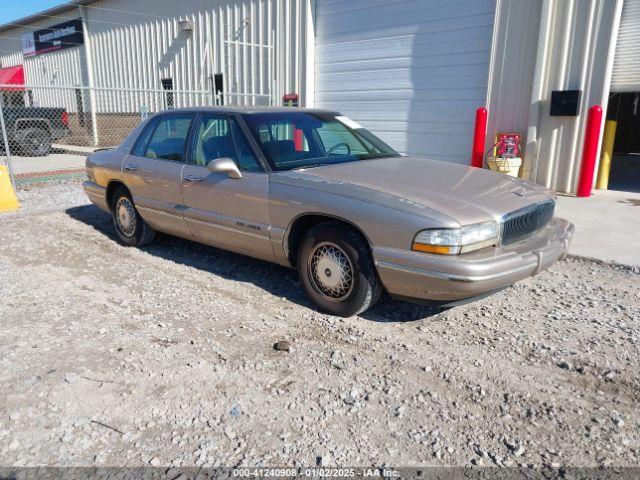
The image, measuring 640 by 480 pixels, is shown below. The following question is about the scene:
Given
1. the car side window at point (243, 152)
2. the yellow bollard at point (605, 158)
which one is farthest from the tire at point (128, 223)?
the yellow bollard at point (605, 158)

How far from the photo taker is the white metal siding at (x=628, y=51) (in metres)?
8.17

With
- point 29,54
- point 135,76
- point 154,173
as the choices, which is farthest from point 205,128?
point 29,54

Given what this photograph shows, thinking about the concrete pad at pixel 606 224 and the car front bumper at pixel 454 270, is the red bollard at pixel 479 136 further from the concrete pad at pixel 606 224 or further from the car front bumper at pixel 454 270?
the car front bumper at pixel 454 270

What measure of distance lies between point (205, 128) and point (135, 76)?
16586mm

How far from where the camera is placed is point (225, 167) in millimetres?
4293

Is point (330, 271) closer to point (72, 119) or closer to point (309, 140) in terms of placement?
point (309, 140)

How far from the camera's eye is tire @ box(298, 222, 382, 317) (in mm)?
3748

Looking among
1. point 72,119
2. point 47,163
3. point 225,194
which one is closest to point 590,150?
point 225,194

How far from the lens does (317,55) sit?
12.3 m

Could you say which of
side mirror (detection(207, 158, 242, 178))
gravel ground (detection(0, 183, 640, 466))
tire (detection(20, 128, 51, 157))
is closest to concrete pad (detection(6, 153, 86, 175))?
tire (detection(20, 128, 51, 157))

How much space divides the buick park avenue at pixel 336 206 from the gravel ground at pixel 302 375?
1.38ft

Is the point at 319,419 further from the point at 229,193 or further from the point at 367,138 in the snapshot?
the point at 367,138

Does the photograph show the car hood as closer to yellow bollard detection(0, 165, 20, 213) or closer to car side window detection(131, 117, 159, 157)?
car side window detection(131, 117, 159, 157)

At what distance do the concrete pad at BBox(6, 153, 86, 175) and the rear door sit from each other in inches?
320
